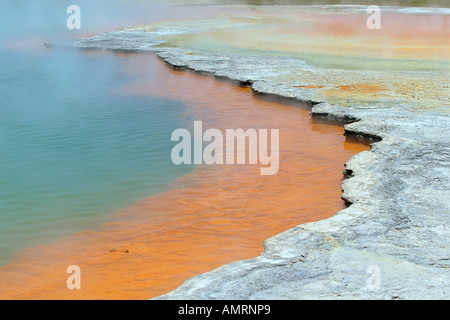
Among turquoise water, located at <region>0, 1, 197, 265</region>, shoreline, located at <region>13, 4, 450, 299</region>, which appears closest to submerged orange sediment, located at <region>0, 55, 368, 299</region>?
turquoise water, located at <region>0, 1, 197, 265</region>

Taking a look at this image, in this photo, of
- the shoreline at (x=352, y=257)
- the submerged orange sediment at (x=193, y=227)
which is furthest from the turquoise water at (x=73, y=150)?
the shoreline at (x=352, y=257)

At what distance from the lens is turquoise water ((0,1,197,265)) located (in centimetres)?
455

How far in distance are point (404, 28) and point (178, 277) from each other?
14281mm

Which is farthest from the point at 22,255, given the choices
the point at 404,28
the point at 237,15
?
the point at 237,15

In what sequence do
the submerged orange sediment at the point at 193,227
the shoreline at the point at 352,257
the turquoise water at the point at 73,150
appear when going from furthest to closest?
1. the turquoise water at the point at 73,150
2. the submerged orange sediment at the point at 193,227
3. the shoreline at the point at 352,257

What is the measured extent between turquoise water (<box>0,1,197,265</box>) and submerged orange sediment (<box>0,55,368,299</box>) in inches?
9.4

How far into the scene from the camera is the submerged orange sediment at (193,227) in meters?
3.45

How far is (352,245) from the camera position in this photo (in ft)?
10.9

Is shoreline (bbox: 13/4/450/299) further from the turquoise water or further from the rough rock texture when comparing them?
the turquoise water

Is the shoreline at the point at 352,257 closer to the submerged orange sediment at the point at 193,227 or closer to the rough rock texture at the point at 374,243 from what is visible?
the rough rock texture at the point at 374,243

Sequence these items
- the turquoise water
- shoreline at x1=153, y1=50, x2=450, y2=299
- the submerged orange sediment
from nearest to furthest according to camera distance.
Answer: shoreline at x1=153, y1=50, x2=450, y2=299 → the submerged orange sediment → the turquoise water

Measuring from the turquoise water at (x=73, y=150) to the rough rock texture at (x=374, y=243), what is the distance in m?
1.67

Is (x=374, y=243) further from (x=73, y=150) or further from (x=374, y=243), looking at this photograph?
(x=73, y=150)
